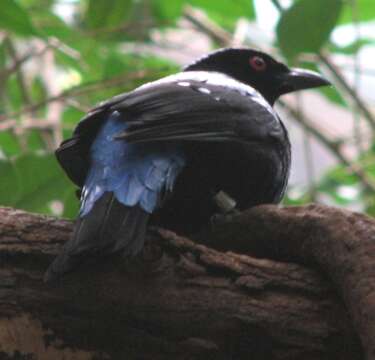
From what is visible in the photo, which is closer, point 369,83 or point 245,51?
point 245,51

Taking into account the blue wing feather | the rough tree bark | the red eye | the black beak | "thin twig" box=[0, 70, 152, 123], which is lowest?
the rough tree bark

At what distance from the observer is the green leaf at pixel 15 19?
11.8ft

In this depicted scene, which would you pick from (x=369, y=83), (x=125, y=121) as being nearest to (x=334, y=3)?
(x=125, y=121)

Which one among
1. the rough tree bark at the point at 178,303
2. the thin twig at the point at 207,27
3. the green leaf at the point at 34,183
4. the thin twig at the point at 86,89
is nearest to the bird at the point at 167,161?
the rough tree bark at the point at 178,303

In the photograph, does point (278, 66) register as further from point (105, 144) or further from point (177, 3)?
point (105, 144)

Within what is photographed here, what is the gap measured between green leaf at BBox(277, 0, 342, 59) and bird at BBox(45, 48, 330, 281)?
76 centimetres

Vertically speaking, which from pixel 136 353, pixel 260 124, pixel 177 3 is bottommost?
pixel 136 353

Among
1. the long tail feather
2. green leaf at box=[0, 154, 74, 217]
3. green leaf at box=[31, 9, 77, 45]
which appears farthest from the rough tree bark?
green leaf at box=[31, 9, 77, 45]

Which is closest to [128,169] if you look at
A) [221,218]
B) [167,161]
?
[167,161]

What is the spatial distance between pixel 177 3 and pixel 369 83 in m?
8.29

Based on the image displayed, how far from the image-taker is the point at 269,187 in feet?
10.3

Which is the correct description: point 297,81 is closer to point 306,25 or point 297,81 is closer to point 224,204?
point 306,25

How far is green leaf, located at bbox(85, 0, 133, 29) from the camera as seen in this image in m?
4.27

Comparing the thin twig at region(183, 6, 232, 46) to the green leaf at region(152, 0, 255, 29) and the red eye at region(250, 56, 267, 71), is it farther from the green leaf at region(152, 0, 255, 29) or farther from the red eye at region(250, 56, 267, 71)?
the red eye at region(250, 56, 267, 71)
